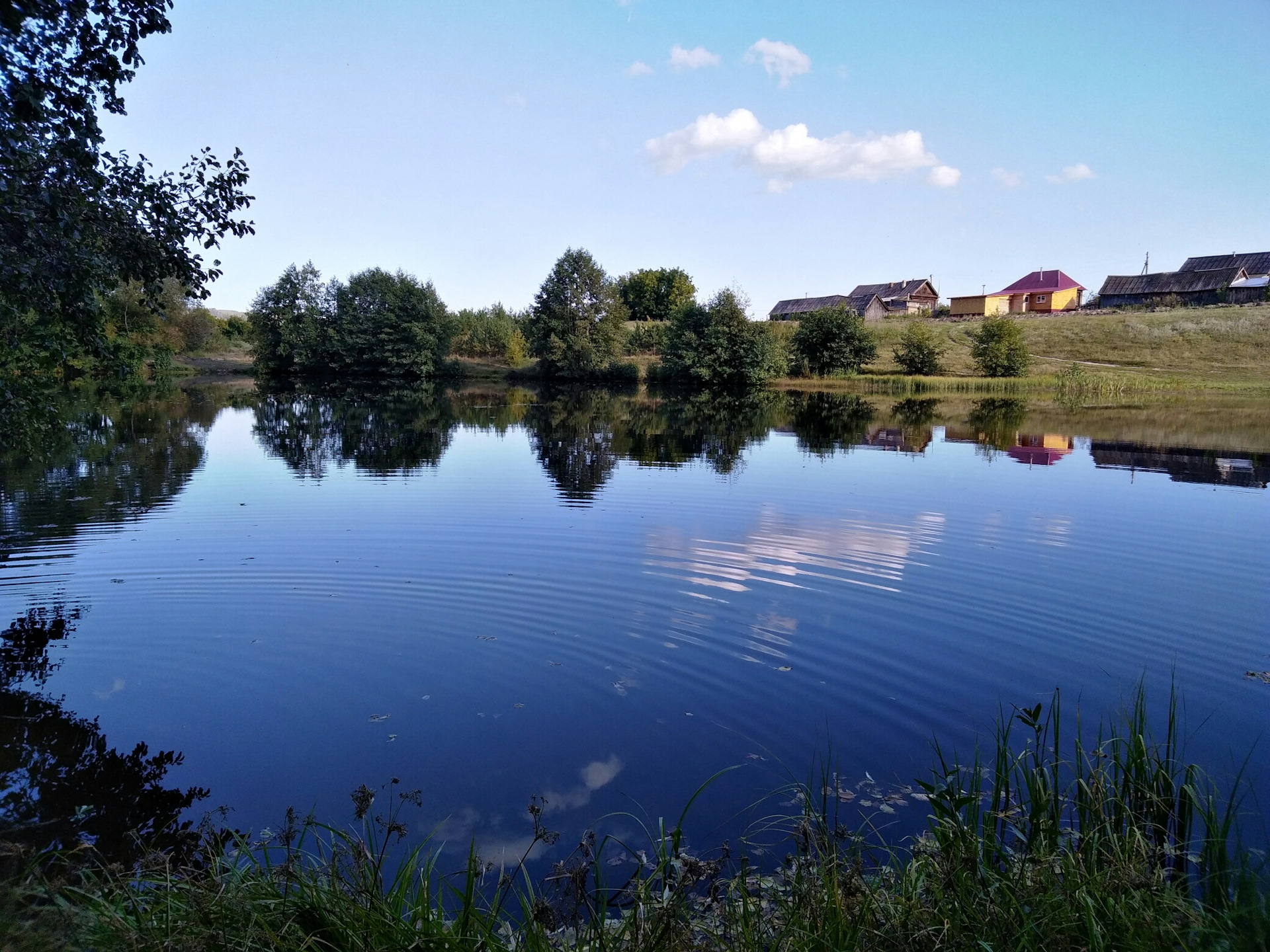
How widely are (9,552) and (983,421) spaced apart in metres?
34.3

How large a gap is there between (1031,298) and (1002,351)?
38.8 m

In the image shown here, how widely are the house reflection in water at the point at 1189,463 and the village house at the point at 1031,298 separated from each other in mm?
66891

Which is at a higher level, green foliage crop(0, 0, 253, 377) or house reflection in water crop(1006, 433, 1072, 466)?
green foliage crop(0, 0, 253, 377)

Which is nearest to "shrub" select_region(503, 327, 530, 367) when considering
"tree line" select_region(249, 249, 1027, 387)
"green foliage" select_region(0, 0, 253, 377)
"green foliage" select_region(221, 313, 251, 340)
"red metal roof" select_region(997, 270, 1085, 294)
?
"tree line" select_region(249, 249, 1027, 387)

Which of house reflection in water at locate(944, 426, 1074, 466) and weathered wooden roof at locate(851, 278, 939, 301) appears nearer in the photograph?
house reflection in water at locate(944, 426, 1074, 466)

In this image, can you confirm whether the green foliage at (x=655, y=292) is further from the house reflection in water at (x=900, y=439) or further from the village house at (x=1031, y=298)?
the house reflection in water at (x=900, y=439)

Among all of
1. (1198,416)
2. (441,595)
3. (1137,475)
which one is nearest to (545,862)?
(441,595)

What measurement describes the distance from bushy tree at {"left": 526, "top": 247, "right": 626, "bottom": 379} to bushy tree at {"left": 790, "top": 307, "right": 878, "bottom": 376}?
55.6 feet

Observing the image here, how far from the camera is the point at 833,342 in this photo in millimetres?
64250

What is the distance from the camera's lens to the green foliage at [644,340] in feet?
265

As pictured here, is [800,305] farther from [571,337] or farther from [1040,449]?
[1040,449]

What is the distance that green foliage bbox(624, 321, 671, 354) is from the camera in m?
80.7

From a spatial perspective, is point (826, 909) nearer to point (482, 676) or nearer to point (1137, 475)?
point (482, 676)

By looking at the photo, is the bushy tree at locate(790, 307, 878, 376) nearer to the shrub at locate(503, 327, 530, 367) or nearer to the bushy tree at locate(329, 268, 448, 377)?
the shrub at locate(503, 327, 530, 367)
